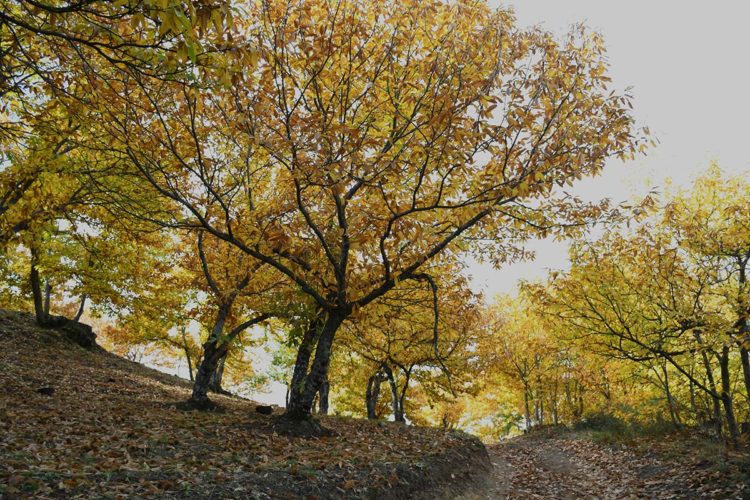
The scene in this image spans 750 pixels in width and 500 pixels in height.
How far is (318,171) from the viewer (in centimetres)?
626

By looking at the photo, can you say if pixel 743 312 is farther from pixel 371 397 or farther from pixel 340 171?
pixel 371 397

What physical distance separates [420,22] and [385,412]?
2845 cm

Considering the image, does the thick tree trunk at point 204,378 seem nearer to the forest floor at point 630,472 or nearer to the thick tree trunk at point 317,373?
the thick tree trunk at point 317,373

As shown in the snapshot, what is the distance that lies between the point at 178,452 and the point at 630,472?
37.0 ft

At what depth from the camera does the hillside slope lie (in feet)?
16.7

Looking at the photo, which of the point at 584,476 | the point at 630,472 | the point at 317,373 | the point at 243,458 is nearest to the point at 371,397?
the point at 584,476

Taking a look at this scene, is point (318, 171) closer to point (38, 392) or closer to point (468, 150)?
point (468, 150)

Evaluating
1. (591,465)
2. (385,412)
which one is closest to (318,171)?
(591,465)

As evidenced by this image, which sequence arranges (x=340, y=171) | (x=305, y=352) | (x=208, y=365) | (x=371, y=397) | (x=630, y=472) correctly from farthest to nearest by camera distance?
(x=371, y=397) → (x=208, y=365) → (x=630, y=472) → (x=305, y=352) → (x=340, y=171)

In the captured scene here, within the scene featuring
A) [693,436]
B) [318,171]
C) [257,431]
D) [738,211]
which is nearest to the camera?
[318,171]

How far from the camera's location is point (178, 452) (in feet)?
21.9

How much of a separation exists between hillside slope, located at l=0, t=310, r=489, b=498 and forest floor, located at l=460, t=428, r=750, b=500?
1.57 m

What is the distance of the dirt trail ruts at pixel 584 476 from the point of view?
31.1ft

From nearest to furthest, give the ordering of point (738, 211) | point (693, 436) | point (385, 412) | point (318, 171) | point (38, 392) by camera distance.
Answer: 1. point (318, 171)
2. point (38, 392)
3. point (738, 211)
4. point (693, 436)
5. point (385, 412)
